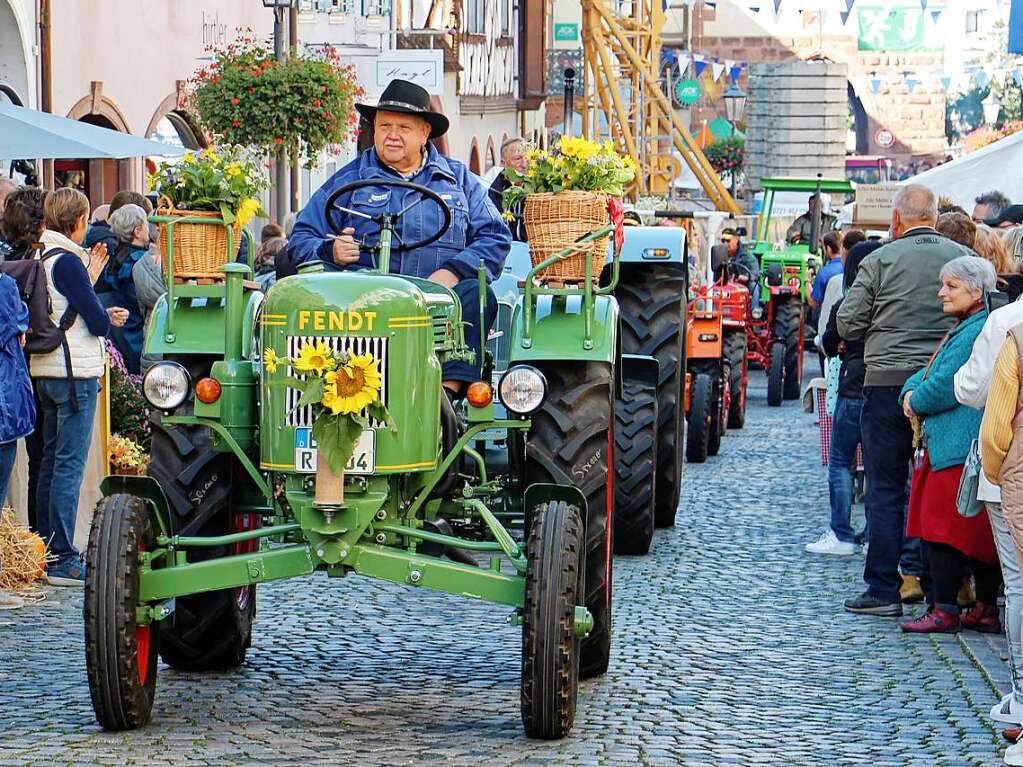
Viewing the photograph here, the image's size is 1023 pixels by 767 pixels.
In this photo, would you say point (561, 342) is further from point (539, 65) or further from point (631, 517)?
point (539, 65)

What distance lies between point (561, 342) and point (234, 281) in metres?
1.16

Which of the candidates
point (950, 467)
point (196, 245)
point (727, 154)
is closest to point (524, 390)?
point (196, 245)

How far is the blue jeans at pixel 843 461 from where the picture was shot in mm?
10789

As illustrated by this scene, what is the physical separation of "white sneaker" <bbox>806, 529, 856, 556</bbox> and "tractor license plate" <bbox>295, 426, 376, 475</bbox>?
542cm

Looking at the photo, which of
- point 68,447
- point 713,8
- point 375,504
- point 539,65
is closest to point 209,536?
point 375,504

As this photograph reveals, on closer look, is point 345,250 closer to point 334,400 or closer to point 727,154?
point 334,400

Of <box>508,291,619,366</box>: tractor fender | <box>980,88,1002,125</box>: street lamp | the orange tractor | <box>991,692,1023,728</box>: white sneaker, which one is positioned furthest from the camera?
<box>980,88,1002,125</box>: street lamp

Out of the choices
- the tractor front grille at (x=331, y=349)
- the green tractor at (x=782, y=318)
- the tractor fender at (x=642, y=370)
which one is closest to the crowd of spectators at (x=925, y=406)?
the tractor fender at (x=642, y=370)

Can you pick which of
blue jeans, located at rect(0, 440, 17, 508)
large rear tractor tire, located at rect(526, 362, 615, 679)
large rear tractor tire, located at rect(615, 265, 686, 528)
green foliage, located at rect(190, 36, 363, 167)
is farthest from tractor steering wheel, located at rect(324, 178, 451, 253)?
green foliage, located at rect(190, 36, 363, 167)

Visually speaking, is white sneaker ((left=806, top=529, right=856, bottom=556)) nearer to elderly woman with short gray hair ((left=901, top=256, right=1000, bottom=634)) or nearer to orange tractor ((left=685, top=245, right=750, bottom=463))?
elderly woman with short gray hair ((left=901, top=256, right=1000, bottom=634))

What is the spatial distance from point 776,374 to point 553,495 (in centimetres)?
1485

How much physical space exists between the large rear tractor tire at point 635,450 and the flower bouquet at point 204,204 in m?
3.04

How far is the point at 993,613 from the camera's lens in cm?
918

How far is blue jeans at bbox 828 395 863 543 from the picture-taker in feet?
35.4
